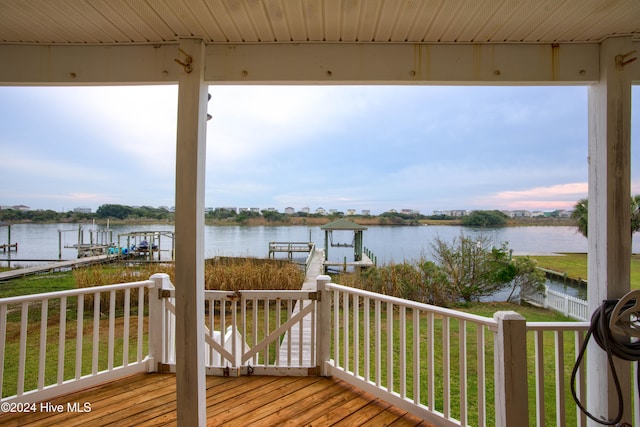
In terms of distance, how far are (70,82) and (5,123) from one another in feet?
15.4

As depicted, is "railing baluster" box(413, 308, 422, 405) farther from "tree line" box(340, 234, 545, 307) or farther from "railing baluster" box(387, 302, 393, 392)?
"tree line" box(340, 234, 545, 307)

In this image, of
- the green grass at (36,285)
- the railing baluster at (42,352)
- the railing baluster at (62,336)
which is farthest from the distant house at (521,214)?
the green grass at (36,285)

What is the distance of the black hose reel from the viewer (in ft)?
4.52

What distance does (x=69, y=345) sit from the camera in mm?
3861

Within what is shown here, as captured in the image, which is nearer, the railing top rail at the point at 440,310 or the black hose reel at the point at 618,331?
the black hose reel at the point at 618,331

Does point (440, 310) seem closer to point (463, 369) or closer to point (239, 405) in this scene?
point (463, 369)

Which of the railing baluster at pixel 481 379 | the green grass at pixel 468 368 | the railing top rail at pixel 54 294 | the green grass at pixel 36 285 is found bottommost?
the green grass at pixel 468 368

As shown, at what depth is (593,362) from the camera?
60.6 inches

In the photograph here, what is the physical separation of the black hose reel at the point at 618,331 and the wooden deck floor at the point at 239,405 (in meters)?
1.16

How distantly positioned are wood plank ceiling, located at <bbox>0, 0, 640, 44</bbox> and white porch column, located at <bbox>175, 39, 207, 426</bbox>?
0.23 meters

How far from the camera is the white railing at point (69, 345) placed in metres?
2.04

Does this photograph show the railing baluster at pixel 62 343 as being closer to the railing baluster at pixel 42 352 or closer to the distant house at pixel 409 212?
the railing baluster at pixel 42 352

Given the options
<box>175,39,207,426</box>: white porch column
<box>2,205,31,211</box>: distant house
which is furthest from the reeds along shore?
<box>175,39,207,426</box>: white porch column

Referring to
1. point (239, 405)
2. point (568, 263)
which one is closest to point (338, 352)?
point (239, 405)
